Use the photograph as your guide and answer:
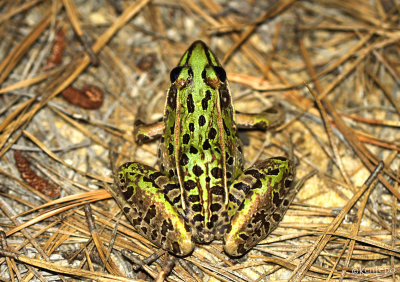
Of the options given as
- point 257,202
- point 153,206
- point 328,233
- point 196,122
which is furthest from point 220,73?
point 328,233

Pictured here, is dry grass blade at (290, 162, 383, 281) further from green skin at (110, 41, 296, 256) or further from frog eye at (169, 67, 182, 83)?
frog eye at (169, 67, 182, 83)

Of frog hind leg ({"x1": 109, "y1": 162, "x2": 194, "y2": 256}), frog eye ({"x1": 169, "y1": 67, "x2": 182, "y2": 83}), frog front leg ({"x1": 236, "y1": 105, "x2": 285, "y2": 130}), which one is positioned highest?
frog front leg ({"x1": 236, "y1": 105, "x2": 285, "y2": 130})

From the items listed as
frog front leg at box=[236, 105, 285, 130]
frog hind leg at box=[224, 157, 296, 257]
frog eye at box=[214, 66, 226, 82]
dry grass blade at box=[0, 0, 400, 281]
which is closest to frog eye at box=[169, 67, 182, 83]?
dry grass blade at box=[0, 0, 400, 281]

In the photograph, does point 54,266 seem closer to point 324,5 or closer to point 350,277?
point 350,277

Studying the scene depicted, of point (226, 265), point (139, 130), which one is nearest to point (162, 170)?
point (139, 130)

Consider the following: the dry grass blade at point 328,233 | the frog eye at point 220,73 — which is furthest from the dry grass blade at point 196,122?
the frog eye at point 220,73

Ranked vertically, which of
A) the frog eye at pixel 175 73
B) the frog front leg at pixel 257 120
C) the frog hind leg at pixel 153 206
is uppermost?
the frog front leg at pixel 257 120

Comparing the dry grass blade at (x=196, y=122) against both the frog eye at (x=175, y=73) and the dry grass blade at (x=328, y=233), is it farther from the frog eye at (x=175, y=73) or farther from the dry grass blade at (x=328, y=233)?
the frog eye at (x=175, y=73)
